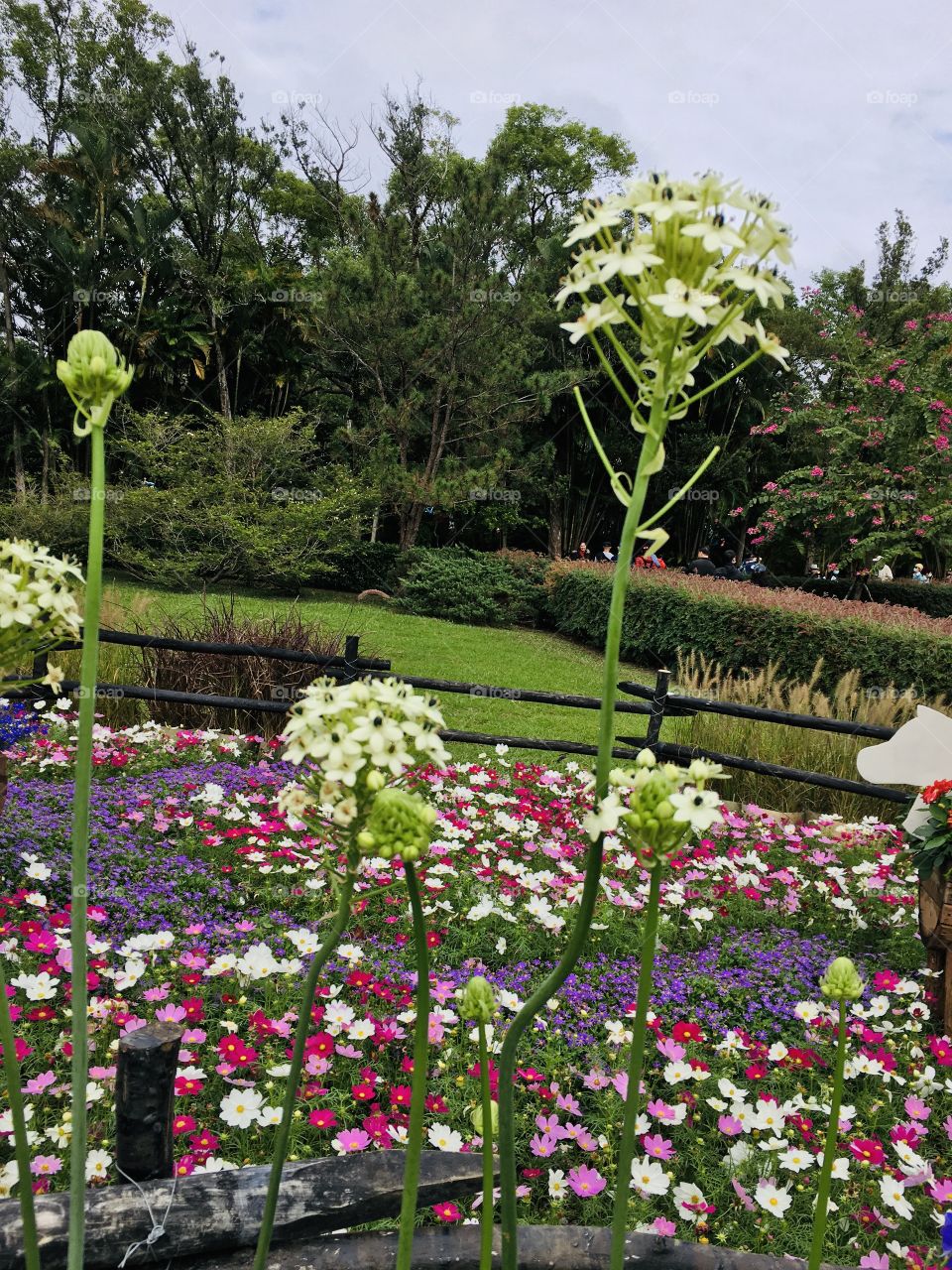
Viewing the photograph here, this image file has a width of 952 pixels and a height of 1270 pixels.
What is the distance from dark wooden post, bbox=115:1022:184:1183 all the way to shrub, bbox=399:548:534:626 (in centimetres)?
1389

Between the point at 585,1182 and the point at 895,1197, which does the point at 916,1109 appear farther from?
the point at 585,1182

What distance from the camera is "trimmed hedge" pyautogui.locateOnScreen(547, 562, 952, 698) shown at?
30.5ft

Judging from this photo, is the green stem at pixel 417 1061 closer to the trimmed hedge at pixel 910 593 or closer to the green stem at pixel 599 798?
the green stem at pixel 599 798

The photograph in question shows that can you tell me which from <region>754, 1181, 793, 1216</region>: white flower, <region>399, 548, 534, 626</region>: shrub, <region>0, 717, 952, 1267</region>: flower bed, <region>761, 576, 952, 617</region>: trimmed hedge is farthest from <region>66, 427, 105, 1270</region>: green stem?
<region>761, 576, 952, 617</region>: trimmed hedge

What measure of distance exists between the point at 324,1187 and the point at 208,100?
2244 centimetres

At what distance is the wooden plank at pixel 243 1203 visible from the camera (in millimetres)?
1242

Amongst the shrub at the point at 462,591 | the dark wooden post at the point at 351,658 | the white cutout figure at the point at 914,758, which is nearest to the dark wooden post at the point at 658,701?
the dark wooden post at the point at 351,658

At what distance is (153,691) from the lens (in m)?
5.29

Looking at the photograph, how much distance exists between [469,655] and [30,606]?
427 inches

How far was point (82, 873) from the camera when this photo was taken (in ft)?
2.23

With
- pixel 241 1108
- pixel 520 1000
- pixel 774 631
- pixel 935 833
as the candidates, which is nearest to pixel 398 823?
pixel 241 1108

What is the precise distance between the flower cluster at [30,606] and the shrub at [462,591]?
1433cm

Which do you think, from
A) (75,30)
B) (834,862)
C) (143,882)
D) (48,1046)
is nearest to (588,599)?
(834,862)

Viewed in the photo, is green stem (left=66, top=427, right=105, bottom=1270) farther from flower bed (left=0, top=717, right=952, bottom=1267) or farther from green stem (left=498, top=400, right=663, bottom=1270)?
flower bed (left=0, top=717, right=952, bottom=1267)
